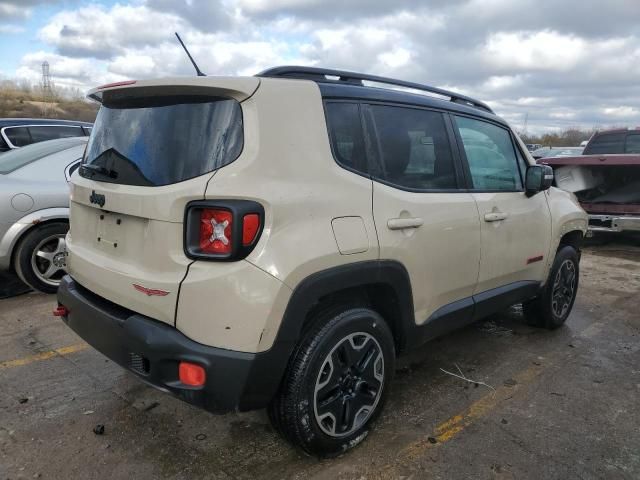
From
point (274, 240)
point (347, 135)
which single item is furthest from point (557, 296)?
point (274, 240)

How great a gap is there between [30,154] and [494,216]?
4.55 m

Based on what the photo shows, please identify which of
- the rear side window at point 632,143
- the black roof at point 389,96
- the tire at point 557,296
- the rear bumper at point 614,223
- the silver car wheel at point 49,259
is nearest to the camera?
the black roof at point 389,96

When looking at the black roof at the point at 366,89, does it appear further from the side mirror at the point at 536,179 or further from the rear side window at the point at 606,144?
the rear side window at the point at 606,144

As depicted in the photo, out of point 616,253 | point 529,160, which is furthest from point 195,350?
point 616,253

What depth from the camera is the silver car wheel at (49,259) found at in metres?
4.92

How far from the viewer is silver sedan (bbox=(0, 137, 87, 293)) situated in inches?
186

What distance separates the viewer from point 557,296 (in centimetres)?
450

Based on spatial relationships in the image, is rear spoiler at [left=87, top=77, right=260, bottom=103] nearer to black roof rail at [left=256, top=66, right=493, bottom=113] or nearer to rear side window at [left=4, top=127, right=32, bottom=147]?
black roof rail at [left=256, top=66, right=493, bottom=113]

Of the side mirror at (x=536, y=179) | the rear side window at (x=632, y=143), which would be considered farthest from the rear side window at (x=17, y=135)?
the rear side window at (x=632, y=143)

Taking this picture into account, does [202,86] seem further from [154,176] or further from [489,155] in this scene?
[489,155]

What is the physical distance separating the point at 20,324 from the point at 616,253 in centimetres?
813

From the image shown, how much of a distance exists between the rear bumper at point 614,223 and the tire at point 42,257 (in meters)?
7.10

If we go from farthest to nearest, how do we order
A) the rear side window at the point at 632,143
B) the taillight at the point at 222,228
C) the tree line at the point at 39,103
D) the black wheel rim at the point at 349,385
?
the tree line at the point at 39,103
the rear side window at the point at 632,143
the black wheel rim at the point at 349,385
the taillight at the point at 222,228

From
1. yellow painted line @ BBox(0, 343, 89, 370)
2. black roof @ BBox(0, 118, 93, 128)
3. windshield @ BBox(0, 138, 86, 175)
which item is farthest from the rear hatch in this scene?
black roof @ BBox(0, 118, 93, 128)
